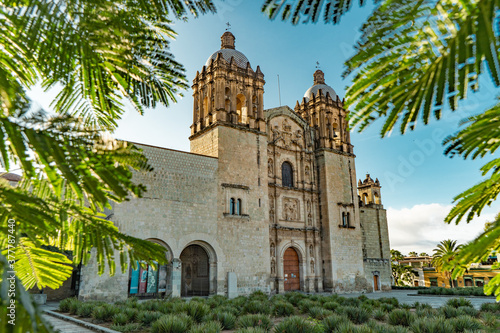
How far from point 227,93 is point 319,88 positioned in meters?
10.0

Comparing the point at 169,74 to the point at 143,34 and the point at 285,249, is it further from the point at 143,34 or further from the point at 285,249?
the point at 285,249

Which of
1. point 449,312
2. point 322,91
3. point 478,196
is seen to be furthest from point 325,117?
point 478,196

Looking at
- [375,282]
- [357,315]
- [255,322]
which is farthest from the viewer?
[375,282]

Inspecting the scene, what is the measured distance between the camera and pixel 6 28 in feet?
6.47

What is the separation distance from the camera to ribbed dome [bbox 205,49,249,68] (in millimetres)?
24094

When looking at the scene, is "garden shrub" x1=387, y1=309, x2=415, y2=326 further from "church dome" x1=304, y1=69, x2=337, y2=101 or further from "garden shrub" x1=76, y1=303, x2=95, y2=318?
"church dome" x1=304, y1=69, x2=337, y2=101

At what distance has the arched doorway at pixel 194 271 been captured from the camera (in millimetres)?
19469

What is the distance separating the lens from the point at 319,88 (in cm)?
3005

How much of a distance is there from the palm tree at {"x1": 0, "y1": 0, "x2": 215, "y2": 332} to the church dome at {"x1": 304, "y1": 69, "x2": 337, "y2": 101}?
28119mm

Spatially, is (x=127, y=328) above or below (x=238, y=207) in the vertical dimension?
below

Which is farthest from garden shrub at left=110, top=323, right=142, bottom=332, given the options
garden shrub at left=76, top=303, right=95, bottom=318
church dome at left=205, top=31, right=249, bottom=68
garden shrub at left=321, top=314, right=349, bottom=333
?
church dome at left=205, top=31, right=249, bottom=68

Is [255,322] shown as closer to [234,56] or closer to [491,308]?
[491,308]

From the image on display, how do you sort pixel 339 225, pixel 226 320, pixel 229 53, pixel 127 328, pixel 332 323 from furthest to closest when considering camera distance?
pixel 339 225
pixel 229 53
pixel 226 320
pixel 332 323
pixel 127 328

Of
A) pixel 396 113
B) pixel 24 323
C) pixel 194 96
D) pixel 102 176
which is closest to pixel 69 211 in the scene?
pixel 102 176
